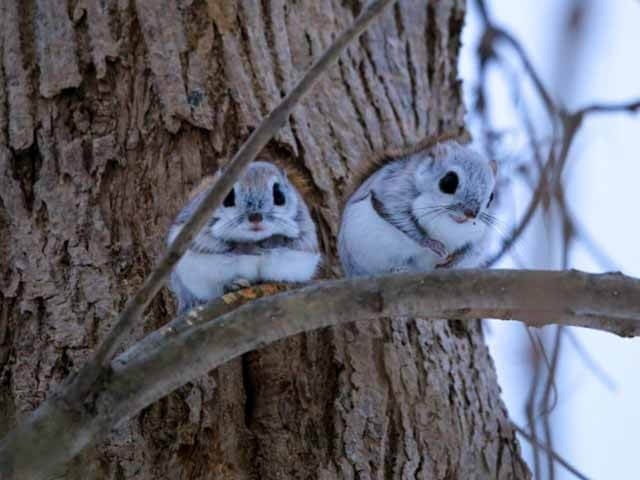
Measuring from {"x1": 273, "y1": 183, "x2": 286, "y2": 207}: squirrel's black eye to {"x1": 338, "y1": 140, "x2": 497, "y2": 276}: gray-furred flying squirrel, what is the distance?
17 centimetres

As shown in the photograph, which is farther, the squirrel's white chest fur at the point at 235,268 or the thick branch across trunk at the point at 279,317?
the squirrel's white chest fur at the point at 235,268

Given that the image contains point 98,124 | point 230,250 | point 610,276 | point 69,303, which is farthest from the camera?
point 98,124

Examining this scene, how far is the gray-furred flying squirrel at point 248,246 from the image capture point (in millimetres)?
2240

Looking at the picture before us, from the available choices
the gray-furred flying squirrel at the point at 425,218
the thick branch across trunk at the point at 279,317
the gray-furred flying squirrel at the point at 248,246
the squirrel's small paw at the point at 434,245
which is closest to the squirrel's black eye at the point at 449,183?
the gray-furred flying squirrel at the point at 425,218

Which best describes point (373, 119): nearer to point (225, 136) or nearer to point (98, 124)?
point (225, 136)

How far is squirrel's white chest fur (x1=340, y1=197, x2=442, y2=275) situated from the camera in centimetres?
237

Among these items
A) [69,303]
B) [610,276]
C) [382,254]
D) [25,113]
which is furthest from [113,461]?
[610,276]

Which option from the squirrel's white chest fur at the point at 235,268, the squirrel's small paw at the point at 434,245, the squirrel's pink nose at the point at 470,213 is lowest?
the squirrel's white chest fur at the point at 235,268

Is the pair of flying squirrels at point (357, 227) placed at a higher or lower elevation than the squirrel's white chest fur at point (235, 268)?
higher

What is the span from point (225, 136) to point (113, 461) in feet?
2.82

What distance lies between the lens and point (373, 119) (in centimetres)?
296

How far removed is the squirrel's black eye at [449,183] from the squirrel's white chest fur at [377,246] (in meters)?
0.14

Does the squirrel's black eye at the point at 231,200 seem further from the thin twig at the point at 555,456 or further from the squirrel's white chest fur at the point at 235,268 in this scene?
the thin twig at the point at 555,456

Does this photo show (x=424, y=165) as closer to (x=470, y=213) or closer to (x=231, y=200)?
A: (x=470, y=213)
